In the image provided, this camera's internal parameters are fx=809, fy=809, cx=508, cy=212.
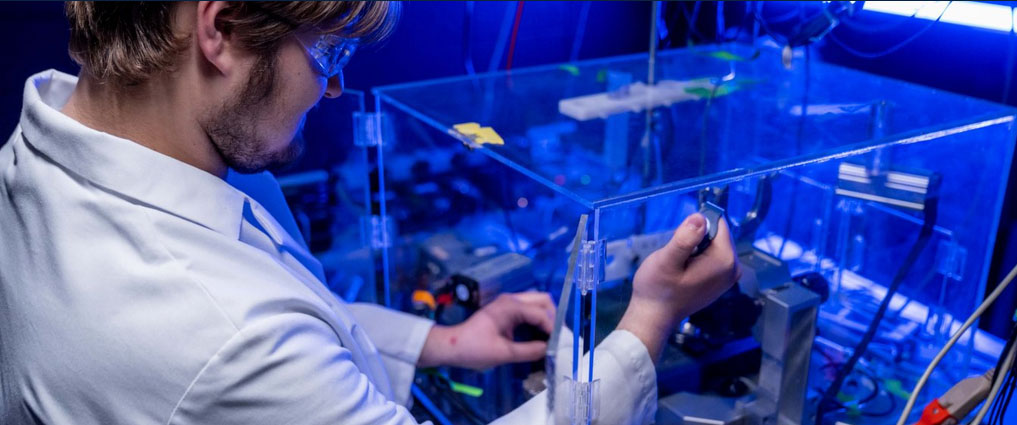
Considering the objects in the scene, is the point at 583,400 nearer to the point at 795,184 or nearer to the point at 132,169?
the point at 795,184

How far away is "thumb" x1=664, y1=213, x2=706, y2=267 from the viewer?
35.2 inches

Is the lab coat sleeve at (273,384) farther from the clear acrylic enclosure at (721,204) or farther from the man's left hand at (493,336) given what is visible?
the man's left hand at (493,336)

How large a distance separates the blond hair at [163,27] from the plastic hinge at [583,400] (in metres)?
0.45

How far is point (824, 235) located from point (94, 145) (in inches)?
36.0

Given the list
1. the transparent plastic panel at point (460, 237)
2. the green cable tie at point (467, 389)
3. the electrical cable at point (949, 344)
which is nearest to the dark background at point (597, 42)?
the transparent plastic panel at point (460, 237)

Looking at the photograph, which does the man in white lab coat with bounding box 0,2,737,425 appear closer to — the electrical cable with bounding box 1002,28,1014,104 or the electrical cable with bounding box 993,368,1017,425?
the electrical cable with bounding box 993,368,1017,425

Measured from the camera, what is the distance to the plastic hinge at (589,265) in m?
0.82

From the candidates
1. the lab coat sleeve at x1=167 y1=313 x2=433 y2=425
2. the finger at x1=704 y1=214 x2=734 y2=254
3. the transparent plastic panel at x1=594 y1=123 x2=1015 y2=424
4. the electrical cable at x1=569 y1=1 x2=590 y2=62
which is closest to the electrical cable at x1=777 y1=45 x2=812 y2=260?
→ the transparent plastic panel at x1=594 y1=123 x2=1015 y2=424

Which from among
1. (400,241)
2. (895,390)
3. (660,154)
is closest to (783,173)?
(660,154)

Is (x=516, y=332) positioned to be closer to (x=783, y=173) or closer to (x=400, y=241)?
(x=400, y=241)

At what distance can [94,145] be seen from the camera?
0.83m

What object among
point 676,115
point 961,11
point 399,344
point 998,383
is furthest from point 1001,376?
point 399,344

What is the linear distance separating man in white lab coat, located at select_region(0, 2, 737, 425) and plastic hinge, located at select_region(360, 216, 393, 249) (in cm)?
45

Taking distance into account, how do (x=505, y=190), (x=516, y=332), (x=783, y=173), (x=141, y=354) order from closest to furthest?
(x=141, y=354) → (x=783, y=173) → (x=516, y=332) → (x=505, y=190)
